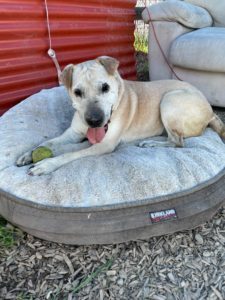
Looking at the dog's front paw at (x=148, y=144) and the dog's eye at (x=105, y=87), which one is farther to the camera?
the dog's front paw at (x=148, y=144)

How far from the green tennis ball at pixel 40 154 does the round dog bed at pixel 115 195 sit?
163mm

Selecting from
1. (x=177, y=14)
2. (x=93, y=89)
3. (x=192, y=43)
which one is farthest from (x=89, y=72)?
(x=177, y=14)

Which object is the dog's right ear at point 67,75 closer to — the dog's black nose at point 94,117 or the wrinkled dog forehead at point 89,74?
the wrinkled dog forehead at point 89,74

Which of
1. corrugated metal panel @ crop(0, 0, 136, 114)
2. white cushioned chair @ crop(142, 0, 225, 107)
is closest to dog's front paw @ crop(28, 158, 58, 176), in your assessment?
corrugated metal panel @ crop(0, 0, 136, 114)

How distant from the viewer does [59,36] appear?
4102 mm

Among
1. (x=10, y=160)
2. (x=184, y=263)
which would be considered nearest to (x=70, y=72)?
(x=10, y=160)

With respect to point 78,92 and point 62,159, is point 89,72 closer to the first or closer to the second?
point 78,92

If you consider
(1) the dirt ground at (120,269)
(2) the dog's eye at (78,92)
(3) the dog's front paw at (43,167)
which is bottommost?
(1) the dirt ground at (120,269)

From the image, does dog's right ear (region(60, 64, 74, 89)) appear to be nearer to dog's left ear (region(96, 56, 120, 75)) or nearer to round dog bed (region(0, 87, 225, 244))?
dog's left ear (region(96, 56, 120, 75))

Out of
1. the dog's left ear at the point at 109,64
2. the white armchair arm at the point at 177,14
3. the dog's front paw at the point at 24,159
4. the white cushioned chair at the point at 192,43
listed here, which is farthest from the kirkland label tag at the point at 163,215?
the white armchair arm at the point at 177,14

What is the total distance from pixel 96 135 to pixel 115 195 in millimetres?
866

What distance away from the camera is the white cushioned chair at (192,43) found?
4.23 metres

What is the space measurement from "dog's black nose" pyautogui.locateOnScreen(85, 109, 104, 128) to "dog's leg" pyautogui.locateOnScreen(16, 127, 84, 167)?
0.50 metres

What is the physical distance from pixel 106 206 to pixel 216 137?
1.39 m
